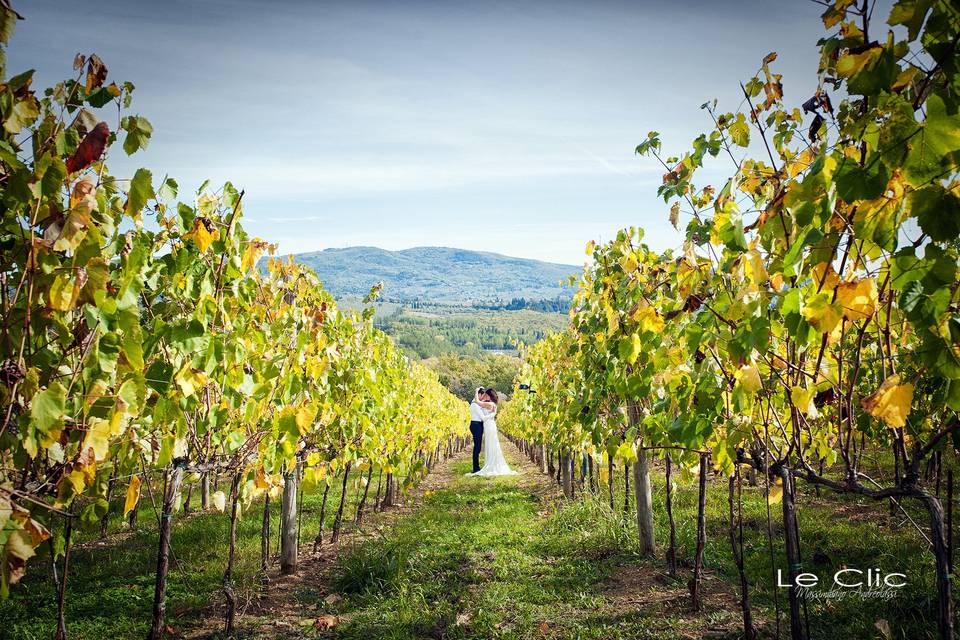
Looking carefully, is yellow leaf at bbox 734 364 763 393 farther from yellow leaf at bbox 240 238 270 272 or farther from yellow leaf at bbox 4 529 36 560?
yellow leaf at bbox 240 238 270 272

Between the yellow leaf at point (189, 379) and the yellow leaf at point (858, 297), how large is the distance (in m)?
2.97

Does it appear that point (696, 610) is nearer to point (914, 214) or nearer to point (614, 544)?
point (614, 544)

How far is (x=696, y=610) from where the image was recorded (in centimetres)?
448

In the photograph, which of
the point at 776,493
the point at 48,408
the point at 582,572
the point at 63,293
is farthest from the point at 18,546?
the point at 582,572

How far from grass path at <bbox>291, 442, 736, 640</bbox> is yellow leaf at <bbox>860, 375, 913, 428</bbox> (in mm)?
3291

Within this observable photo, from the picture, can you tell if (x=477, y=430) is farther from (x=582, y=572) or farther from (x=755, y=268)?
(x=755, y=268)

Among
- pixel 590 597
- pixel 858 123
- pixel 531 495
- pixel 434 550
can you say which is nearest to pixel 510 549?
pixel 434 550

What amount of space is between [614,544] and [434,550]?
235 centimetres

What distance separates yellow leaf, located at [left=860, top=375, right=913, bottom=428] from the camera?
157 cm

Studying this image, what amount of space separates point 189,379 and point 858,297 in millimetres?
3041

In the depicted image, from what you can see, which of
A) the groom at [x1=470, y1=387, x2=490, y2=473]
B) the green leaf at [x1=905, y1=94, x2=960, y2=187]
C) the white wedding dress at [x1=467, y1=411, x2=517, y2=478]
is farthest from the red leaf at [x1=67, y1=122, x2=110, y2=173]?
the groom at [x1=470, y1=387, x2=490, y2=473]

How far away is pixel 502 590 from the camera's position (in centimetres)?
526

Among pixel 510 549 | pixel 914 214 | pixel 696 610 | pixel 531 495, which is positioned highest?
pixel 914 214

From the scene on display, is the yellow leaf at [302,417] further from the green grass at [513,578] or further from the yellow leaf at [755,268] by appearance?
the yellow leaf at [755,268]
